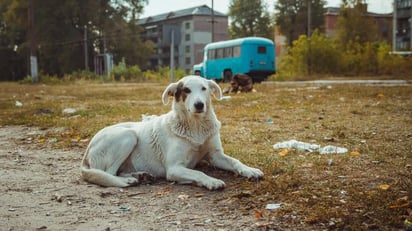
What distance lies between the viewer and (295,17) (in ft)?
168

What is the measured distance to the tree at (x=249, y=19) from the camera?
53.6 metres

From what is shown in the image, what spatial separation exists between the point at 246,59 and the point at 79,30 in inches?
1142

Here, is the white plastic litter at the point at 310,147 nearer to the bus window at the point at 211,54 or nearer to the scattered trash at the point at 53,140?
the scattered trash at the point at 53,140

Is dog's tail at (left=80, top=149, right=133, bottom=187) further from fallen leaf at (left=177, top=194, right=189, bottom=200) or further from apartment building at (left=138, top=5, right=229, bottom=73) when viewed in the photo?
apartment building at (left=138, top=5, right=229, bottom=73)

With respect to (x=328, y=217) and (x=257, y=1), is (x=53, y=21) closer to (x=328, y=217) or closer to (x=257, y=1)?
(x=257, y=1)

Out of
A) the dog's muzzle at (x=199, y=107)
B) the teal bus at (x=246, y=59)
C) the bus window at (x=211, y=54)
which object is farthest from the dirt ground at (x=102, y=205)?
the bus window at (x=211, y=54)

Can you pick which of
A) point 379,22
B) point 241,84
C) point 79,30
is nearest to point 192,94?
point 241,84

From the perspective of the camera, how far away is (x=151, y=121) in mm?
5457

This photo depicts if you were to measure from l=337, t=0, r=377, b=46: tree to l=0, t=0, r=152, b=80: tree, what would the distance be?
23999mm

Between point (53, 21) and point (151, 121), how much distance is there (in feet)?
162

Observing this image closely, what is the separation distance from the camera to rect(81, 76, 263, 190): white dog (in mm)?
4824

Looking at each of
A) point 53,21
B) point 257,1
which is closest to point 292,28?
point 257,1

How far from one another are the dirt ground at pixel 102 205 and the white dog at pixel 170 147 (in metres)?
0.15

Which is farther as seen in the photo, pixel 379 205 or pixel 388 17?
pixel 388 17
